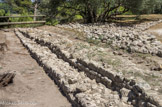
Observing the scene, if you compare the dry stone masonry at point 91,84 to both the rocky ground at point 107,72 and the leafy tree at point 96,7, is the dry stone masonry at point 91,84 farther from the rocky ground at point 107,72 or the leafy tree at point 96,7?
the leafy tree at point 96,7

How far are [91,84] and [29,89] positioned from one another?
1.68m

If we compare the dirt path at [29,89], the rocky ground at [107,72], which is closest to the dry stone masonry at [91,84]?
the rocky ground at [107,72]

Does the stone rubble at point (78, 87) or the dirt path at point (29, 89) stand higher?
the stone rubble at point (78, 87)

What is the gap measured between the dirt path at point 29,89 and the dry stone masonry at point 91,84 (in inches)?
9.2

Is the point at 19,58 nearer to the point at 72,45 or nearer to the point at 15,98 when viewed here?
the point at 72,45

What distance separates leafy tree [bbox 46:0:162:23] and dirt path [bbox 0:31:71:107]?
984cm

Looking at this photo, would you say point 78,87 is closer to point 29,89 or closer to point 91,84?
point 91,84

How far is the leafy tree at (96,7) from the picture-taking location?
1588 centimetres

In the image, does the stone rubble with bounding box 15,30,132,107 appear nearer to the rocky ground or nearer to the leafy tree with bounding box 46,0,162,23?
the rocky ground

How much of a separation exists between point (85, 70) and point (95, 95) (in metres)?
1.44

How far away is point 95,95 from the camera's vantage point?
4.62 meters

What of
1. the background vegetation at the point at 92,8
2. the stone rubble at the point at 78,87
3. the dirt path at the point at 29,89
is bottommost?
the dirt path at the point at 29,89

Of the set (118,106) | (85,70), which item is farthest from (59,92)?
(118,106)

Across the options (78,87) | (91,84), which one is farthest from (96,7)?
(78,87)
